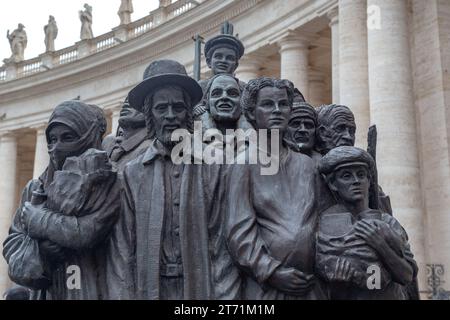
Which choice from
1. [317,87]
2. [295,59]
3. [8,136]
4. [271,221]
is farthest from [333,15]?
[8,136]

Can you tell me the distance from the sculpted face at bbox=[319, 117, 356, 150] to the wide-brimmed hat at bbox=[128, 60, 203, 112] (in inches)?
64.1

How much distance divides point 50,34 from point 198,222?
5017 centimetres

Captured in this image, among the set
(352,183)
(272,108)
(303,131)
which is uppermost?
(303,131)

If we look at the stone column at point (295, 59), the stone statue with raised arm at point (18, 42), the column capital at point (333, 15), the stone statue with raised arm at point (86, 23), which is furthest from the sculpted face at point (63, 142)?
the stone statue with raised arm at point (18, 42)

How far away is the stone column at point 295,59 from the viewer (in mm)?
30125

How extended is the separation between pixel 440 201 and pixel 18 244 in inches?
771

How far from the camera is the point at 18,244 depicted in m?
5.64

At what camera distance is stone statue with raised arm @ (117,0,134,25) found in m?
47.2

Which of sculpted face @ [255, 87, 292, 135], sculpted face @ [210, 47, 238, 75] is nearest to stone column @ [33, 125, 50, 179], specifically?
sculpted face @ [210, 47, 238, 75]

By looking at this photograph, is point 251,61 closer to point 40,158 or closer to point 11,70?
point 40,158

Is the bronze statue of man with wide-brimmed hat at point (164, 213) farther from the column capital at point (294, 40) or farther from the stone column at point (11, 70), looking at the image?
the stone column at point (11, 70)

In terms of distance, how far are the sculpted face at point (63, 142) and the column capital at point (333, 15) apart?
23.6m

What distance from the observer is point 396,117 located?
71.1ft

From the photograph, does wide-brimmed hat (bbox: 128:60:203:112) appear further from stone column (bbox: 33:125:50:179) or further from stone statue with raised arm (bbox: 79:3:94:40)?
stone statue with raised arm (bbox: 79:3:94:40)
